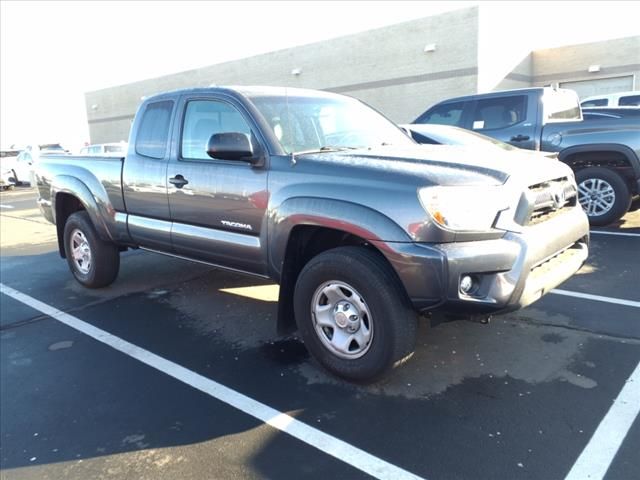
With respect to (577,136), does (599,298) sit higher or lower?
lower

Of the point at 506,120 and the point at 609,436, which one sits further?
the point at 506,120

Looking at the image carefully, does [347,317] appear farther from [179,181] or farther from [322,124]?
[179,181]

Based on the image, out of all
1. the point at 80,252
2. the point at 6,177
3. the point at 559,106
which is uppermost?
the point at 559,106

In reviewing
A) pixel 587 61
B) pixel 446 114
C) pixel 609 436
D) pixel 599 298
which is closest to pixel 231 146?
pixel 609 436

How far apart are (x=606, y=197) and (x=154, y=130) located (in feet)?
19.6

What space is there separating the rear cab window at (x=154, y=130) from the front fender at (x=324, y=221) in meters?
1.62

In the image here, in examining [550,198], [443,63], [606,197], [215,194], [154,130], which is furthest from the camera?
[443,63]

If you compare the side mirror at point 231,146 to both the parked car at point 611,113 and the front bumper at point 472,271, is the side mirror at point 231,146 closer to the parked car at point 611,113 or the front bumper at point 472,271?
the front bumper at point 472,271

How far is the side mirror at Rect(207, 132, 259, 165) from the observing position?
11.6ft

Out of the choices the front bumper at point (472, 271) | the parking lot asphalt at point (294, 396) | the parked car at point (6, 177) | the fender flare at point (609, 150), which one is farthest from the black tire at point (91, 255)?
the parked car at point (6, 177)

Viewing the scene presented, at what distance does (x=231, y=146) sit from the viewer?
354cm

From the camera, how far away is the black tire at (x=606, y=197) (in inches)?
273

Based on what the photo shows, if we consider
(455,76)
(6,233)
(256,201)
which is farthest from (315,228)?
(455,76)

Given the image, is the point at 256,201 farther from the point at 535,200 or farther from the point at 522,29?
the point at 522,29
